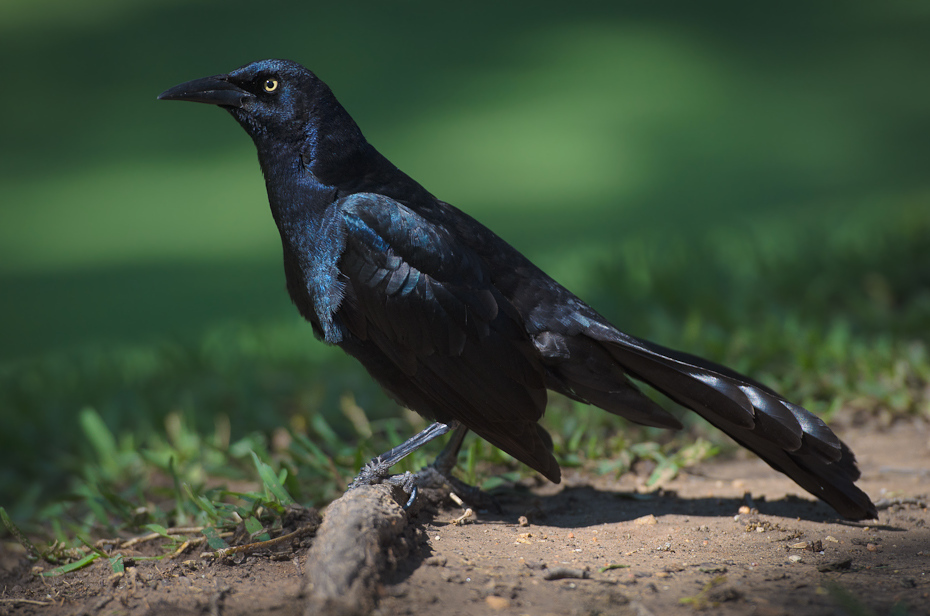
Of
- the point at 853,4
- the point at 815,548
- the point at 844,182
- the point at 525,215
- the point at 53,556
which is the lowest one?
the point at 53,556

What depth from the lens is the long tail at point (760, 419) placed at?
294 cm

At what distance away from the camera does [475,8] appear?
12.5 m

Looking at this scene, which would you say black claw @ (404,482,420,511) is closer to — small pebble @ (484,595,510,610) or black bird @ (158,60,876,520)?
black bird @ (158,60,876,520)

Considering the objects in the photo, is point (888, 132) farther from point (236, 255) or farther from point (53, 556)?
point (53, 556)

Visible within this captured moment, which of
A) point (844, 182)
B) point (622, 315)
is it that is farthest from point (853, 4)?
point (622, 315)

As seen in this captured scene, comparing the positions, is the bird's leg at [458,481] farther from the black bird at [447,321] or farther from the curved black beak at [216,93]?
the curved black beak at [216,93]

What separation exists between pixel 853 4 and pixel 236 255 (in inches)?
366

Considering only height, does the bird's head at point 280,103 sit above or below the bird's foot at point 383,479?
above

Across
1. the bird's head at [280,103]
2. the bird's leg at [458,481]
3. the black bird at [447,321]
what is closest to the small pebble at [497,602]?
the black bird at [447,321]

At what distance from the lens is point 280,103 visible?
3.20 metres

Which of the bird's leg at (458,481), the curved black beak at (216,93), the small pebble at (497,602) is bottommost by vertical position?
the small pebble at (497,602)

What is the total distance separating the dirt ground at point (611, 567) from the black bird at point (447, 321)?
246 millimetres

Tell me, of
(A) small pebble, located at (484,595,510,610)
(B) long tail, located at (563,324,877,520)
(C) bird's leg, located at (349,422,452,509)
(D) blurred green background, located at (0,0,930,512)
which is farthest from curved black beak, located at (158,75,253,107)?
(A) small pebble, located at (484,595,510,610)

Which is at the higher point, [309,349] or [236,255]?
[236,255]
